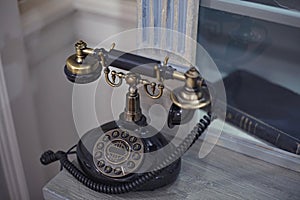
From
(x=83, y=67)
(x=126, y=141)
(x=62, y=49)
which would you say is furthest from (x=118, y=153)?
(x=62, y=49)

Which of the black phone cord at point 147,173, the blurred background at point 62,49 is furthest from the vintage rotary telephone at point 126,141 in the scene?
the blurred background at point 62,49

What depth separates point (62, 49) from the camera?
1.09m

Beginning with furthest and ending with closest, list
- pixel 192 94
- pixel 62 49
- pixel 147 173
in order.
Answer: pixel 62 49 → pixel 147 173 → pixel 192 94

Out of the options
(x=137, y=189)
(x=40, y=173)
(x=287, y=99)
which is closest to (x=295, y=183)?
(x=287, y=99)

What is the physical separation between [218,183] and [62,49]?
1.78ft

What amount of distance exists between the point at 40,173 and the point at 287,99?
2.45 ft

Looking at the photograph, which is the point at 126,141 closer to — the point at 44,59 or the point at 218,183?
the point at 218,183

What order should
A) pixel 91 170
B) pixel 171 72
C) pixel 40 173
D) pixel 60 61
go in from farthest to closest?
pixel 40 173 → pixel 60 61 → pixel 91 170 → pixel 171 72

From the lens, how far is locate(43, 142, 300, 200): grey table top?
0.76 metres

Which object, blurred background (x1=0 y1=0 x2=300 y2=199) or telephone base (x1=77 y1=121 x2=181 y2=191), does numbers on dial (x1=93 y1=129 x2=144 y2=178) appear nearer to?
telephone base (x1=77 y1=121 x2=181 y2=191)

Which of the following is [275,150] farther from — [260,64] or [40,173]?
[40,173]

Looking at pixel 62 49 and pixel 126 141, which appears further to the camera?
pixel 62 49

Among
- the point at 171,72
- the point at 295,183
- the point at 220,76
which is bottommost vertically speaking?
the point at 295,183

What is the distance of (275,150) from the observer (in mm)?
833
